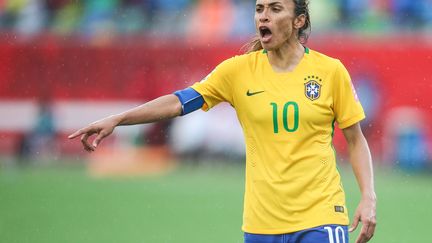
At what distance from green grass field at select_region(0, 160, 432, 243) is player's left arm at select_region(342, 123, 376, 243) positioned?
5.58 metres

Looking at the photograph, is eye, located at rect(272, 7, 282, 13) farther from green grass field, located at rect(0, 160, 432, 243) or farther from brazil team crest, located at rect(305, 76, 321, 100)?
green grass field, located at rect(0, 160, 432, 243)

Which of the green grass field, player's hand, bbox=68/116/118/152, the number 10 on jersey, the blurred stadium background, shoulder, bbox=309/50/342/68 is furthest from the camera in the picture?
the blurred stadium background

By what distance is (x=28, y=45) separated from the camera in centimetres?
2036

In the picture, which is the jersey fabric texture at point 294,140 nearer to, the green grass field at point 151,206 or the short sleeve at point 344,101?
the short sleeve at point 344,101

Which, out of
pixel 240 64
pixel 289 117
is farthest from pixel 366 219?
pixel 240 64

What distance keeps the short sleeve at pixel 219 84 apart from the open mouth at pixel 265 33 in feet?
0.74

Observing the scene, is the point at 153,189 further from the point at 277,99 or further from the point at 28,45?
the point at 277,99

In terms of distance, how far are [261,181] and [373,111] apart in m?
13.6

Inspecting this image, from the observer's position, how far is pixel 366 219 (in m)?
5.73

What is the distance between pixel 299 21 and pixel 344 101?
55cm

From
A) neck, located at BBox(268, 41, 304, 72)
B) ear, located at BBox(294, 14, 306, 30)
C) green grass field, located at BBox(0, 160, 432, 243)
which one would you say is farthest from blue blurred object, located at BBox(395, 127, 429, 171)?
neck, located at BBox(268, 41, 304, 72)

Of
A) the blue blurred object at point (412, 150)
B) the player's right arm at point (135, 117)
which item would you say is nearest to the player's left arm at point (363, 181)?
the player's right arm at point (135, 117)

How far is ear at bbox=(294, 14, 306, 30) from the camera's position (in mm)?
6089

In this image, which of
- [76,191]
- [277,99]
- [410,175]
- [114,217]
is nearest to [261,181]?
[277,99]
